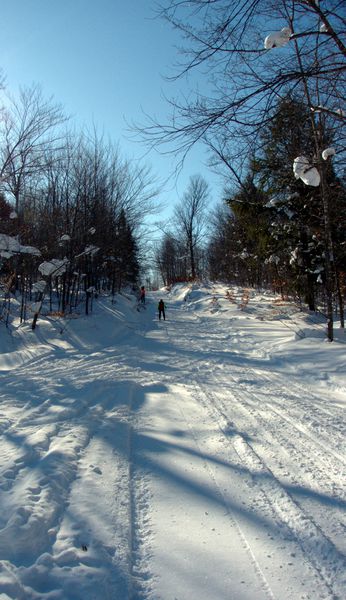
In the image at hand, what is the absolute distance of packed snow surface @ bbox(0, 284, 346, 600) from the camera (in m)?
2.39

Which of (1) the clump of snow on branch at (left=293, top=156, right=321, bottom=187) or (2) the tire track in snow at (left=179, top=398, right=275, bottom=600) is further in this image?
(1) the clump of snow on branch at (left=293, top=156, right=321, bottom=187)

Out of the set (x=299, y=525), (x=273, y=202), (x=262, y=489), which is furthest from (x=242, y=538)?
(x=273, y=202)

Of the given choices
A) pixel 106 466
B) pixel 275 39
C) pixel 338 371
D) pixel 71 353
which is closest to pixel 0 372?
pixel 71 353

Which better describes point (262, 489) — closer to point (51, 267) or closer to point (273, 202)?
point (51, 267)

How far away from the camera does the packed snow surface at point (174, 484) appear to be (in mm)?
2393

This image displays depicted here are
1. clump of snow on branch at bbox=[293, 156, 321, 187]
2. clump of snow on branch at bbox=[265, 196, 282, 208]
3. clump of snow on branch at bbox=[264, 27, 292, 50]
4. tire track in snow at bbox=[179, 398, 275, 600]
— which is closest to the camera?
tire track in snow at bbox=[179, 398, 275, 600]

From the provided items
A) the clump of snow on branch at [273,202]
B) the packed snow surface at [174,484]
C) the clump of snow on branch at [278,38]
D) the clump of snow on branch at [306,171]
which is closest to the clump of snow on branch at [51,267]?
the packed snow surface at [174,484]

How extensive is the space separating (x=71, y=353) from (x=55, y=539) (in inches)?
362

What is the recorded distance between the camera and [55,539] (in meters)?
2.75

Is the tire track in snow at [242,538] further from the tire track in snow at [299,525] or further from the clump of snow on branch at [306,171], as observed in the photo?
the clump of snow on branch at [306,171]

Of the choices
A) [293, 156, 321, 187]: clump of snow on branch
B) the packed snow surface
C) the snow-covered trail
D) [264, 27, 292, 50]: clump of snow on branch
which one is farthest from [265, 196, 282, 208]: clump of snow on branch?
[264, 27, 292, 50]: clump of snow on branch

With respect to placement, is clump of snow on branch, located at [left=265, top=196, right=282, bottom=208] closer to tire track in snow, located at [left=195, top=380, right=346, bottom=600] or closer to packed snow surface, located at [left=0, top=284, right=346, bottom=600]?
packed snow surface, located at [left=0, top=284, right=346, bottom=600]

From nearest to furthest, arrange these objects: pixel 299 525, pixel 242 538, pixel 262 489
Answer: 1. pixel 242 538
2. pixel 299 525
3. pixel 262 489

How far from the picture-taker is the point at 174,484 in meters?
3.58
